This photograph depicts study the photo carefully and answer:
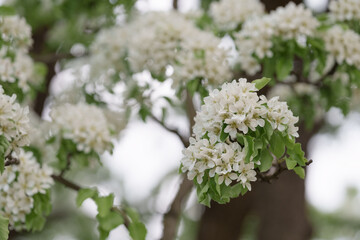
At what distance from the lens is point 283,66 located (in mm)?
3479

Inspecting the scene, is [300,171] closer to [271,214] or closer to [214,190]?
[214,190]

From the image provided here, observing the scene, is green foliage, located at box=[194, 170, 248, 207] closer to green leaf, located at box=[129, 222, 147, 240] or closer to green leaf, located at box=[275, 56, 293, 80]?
green leaf, located at box=[129, 222, 147, 240]

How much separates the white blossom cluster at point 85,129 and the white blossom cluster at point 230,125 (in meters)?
1.44

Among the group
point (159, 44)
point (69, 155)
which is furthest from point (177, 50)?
point (69, 155)

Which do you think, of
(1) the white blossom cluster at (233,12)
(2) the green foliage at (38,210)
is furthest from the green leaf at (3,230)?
(1) the white blossom cluster at (233,12)

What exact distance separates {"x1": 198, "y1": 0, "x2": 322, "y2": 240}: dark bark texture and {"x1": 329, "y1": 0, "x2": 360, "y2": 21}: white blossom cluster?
89.2 inches

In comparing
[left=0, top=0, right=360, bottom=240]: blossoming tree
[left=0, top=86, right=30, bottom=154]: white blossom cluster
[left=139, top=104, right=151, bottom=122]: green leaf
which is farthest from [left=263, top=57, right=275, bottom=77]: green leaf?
[left=0, top=86, right=30, bottom=154]: white blossom cluster

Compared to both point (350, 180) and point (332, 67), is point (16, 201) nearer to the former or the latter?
point (332, 67)

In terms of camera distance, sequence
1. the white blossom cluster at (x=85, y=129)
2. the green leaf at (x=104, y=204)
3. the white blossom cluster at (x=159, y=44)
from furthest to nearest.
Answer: the white blossom cluster at (x=159, y=44)
the white blossom cluster at (x=85, y=129)
the green leaf at (x=104, y=204)

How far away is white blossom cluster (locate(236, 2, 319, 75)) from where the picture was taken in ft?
11.4

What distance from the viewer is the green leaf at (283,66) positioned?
344 cm

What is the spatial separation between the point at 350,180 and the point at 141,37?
26.0ft

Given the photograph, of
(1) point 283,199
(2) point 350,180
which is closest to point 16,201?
(1) point 283,199

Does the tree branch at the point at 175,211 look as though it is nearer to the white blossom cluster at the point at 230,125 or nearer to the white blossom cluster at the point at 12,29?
the white blossom cluster at the point at 12,29
